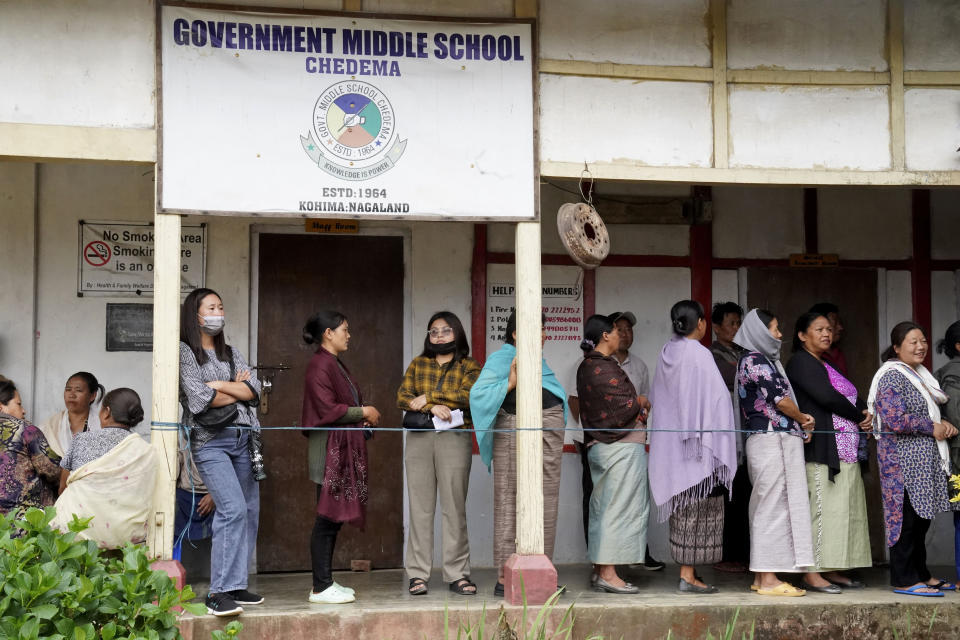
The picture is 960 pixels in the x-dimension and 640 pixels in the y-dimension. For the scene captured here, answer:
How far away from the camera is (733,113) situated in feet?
21.5

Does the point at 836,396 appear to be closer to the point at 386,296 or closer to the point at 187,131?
the point at 386,296

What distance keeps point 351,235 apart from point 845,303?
12.3 ft

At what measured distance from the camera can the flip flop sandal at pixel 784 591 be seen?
256 inches

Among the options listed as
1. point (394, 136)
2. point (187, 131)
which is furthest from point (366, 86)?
point (187, 131)

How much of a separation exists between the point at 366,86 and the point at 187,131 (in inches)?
41.0

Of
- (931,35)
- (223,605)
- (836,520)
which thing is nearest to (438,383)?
(223,605)

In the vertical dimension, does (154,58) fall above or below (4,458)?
above

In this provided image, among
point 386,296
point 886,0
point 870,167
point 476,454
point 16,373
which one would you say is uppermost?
point 886,0

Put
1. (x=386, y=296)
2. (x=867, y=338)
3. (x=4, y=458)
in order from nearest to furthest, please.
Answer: (x=4, y=458) < (x=386, y=296) < (x=867, y=338)

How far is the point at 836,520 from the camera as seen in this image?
6.68m

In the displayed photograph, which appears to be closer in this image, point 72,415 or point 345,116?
point 345,116

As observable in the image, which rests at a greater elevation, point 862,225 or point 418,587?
point 862,225

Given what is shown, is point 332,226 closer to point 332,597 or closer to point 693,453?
point 332,597

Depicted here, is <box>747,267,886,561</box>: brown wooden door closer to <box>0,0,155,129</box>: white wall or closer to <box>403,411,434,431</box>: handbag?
<box>403,411,434,431</box>: handbag
